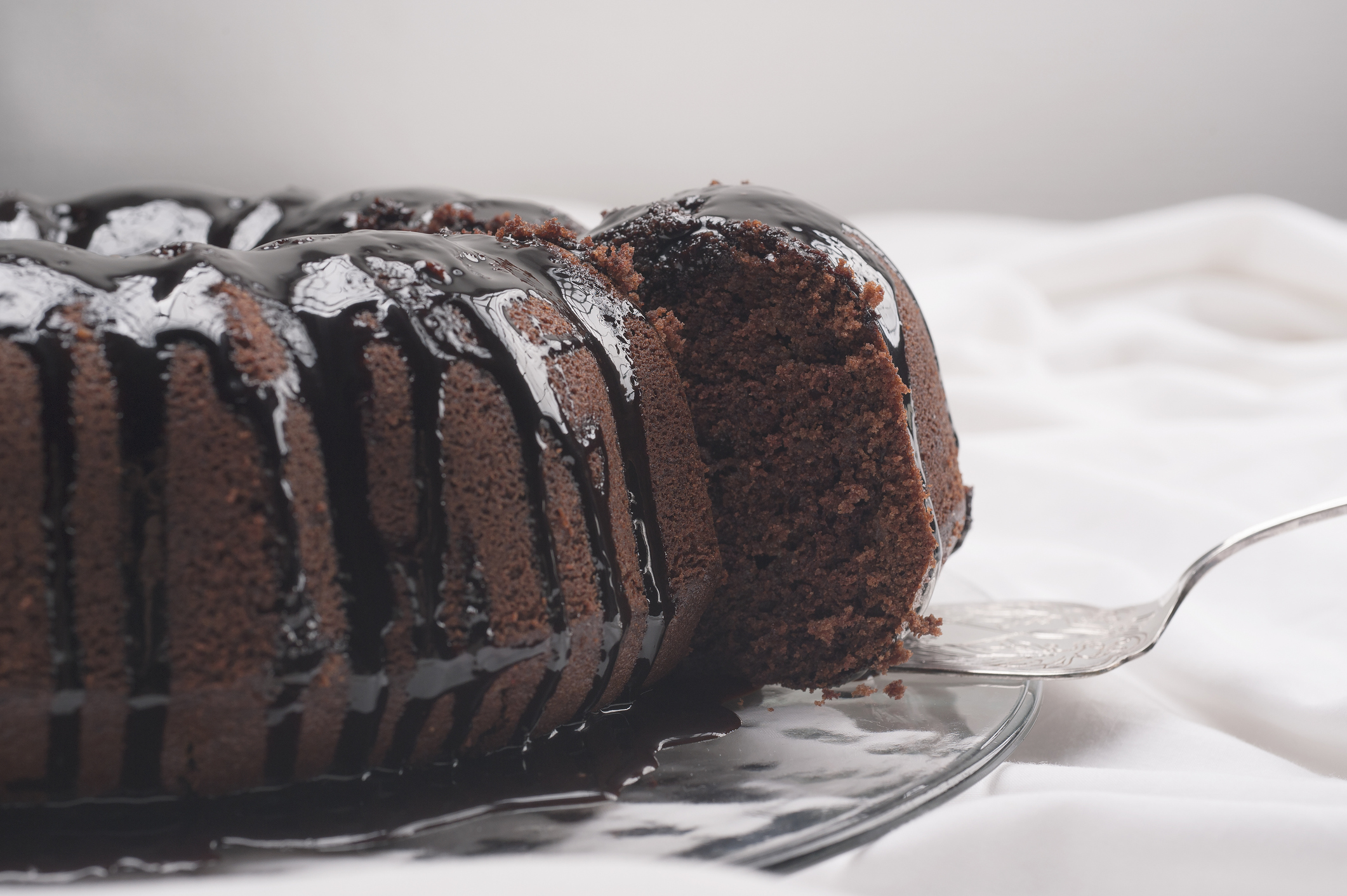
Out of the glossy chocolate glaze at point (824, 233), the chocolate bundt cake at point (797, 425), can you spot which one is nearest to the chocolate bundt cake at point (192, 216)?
the glossy chocolate glaze at point (824, 233)

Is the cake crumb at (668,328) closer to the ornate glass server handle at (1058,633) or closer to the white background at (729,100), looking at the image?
the ornate glass server handle at (1058,633)

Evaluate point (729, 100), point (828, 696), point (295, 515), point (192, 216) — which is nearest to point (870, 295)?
point (828, 696)

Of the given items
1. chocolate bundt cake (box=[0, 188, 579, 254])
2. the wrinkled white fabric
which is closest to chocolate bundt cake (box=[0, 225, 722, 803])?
the wrinkled white fabric

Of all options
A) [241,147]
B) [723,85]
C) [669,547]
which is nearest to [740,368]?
[669,547]

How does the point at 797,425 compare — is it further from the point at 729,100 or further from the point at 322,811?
the point at 729,100

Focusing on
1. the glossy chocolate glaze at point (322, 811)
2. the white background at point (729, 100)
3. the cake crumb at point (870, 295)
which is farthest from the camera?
the white background at point (729, 100)

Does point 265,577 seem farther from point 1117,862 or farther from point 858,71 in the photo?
point 858,71
